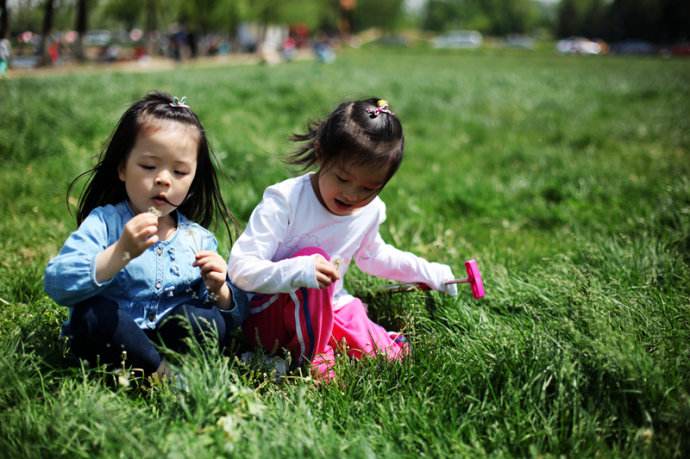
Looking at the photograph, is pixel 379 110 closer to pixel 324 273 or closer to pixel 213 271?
pixel 324 273

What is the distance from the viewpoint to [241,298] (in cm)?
251

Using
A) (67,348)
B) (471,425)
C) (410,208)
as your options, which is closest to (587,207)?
(410,208)

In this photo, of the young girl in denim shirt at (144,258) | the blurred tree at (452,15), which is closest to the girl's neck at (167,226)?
the young girl in denim shirt at (144,258)

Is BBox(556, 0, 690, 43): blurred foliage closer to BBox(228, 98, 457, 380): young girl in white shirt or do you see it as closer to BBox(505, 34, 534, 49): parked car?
BBox(505, 34, 534, 49): parked car

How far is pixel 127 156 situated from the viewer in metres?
Answer: 2.33

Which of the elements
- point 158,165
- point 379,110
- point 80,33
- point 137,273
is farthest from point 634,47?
point 137,273

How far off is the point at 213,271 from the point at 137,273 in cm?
30

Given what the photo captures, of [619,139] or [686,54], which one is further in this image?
[686,54]

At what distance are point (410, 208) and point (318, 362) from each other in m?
2.51

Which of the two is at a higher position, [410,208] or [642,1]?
[642,1]

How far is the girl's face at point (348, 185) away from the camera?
245 centimetres

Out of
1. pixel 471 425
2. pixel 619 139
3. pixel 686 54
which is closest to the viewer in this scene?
pixel 471 425

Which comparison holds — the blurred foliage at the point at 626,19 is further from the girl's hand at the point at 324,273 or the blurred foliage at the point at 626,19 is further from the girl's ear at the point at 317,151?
the girl's hand at the point at 324,273

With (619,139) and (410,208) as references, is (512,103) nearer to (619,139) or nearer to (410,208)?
(619,139)
